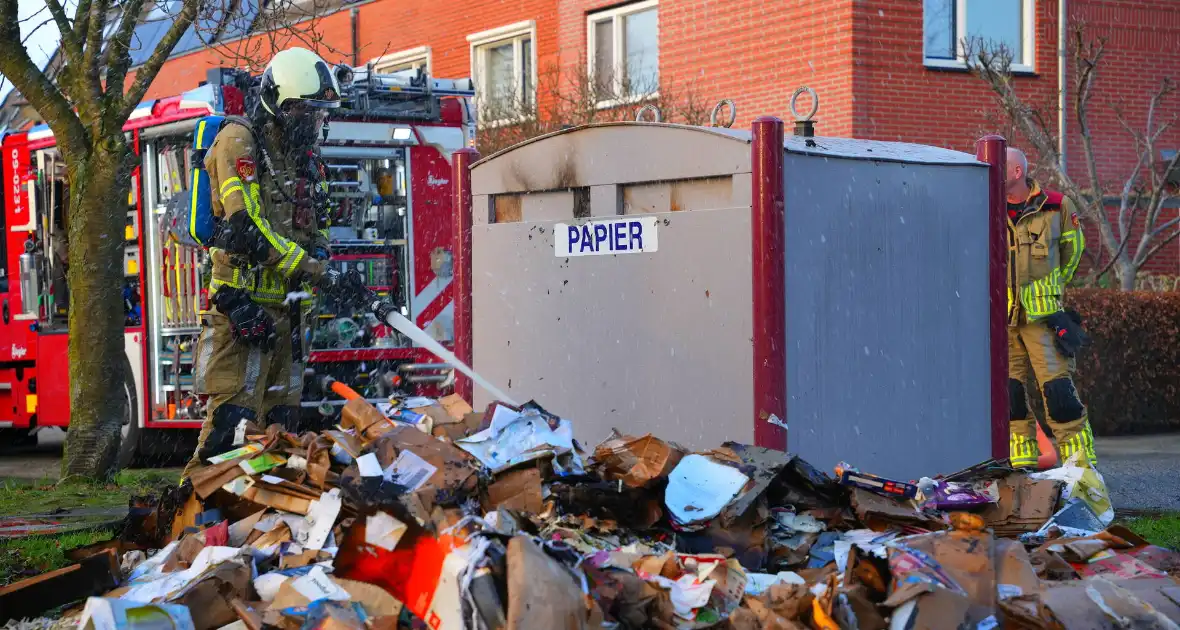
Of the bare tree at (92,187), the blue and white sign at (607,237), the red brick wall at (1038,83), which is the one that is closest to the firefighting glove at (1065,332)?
the blue and white sign at (607,237)

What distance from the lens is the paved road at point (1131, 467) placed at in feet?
25.0

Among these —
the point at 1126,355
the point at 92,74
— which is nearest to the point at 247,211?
the point at 92,74

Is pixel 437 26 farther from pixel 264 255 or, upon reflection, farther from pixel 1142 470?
pixel 264 255

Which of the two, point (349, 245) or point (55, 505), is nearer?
point (55, 505)

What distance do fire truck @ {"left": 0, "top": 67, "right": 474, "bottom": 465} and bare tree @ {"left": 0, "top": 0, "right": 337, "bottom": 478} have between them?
717 mm

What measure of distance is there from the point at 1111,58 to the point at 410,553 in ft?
48.1

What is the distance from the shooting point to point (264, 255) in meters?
6.18

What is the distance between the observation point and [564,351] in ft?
21.7

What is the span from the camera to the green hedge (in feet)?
36.4

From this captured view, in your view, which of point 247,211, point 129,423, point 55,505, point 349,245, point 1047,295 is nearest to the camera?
point 247,211

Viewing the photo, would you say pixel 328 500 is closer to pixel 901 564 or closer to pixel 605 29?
pixel 901 564

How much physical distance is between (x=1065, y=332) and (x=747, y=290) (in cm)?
275

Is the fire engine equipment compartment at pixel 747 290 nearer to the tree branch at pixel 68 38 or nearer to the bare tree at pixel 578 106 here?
the tree branch at pixel 68 38

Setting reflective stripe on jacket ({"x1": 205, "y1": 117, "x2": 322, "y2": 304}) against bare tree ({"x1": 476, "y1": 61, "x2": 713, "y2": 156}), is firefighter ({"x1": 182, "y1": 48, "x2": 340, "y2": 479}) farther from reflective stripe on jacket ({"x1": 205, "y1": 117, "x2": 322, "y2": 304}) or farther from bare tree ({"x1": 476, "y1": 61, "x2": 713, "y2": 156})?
bare tree ({"x1": 476, "y1": 61, "x2": 713, "y2": 156})
